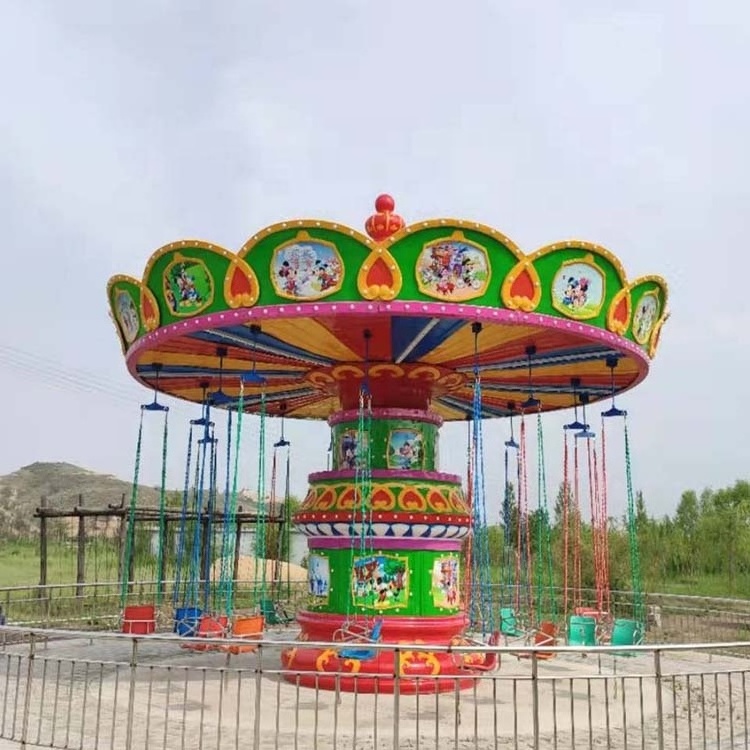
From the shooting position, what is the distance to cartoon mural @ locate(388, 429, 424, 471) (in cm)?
873

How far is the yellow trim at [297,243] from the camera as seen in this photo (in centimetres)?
696

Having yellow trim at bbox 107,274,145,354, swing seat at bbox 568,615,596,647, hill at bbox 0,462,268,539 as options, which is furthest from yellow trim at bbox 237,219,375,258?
hill at bbox 0,462,268,539

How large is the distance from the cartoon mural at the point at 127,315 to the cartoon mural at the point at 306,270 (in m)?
2.01

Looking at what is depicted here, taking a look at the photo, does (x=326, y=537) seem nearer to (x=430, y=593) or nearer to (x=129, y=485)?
(x=430, y=593)

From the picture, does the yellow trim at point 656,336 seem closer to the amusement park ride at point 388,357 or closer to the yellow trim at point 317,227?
the amusement park ride at point 388,357

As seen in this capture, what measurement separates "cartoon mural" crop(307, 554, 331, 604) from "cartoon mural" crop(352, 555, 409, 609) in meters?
0.38

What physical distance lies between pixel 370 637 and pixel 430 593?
0.88 meters

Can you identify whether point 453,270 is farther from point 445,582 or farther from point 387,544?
point 445,582

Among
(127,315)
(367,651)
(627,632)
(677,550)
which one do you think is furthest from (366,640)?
(677,550)

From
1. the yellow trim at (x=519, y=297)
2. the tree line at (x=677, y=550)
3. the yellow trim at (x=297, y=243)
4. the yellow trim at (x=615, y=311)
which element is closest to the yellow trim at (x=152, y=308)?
the yellow trim at (x=297, y=243)

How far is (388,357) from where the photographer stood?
8766 millimetres

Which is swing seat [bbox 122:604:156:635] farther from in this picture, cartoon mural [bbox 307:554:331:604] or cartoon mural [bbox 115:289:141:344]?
cartoon mural [bbox 115:289:141:344]

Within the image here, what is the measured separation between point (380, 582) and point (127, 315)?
371cm

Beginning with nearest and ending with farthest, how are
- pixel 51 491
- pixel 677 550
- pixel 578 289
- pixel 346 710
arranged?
1. pixel 346 710
2. pixel 578 289
3. pixel 677 550
4. pixel 51 491
